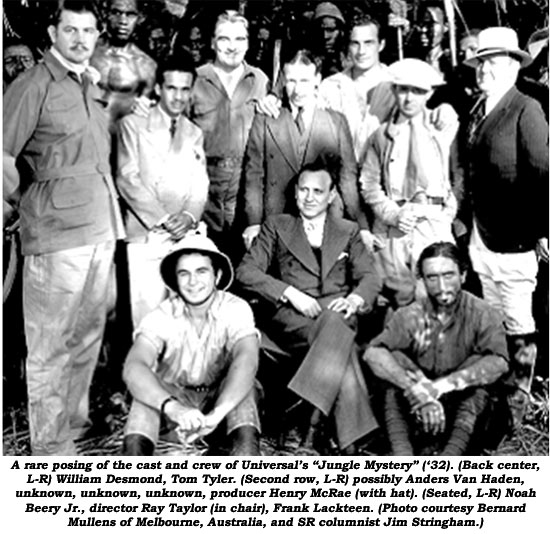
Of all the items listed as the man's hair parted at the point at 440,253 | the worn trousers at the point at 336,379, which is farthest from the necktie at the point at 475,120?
the worn trousers at the point at 336,379

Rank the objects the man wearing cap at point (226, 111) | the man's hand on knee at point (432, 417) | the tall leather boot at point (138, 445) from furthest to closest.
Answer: the man wearing cap at point (226, 111)
the man's hand on knee at point (432, 417)
the tall leather boot at point (138, 445)

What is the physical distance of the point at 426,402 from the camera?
14.0 ft

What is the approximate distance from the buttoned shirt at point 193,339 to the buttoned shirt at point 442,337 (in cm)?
63

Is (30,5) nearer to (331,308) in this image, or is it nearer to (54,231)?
(54,231)

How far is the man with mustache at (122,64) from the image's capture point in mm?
4523

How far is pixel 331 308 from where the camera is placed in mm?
4395

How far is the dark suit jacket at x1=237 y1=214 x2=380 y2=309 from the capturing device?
4484mm

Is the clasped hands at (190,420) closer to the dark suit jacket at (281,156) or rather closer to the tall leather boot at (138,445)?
the tall leather boot at (138,445)

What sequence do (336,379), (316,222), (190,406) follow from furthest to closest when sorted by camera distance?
(316,222), (336,379), (190,406)

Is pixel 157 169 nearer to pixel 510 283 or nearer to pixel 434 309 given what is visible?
pixel 434 309

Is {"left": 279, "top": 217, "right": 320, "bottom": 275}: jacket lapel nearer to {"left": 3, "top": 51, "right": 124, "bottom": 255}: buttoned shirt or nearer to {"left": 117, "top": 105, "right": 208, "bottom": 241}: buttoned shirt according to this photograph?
{"left": 117, "top": 105, "right": 208, "bottom": 241}: buttoned shirt

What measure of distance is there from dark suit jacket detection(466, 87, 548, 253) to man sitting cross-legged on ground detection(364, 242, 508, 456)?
28 centimetres

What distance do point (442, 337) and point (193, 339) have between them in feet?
3.60

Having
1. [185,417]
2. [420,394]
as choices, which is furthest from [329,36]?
[185,417]
